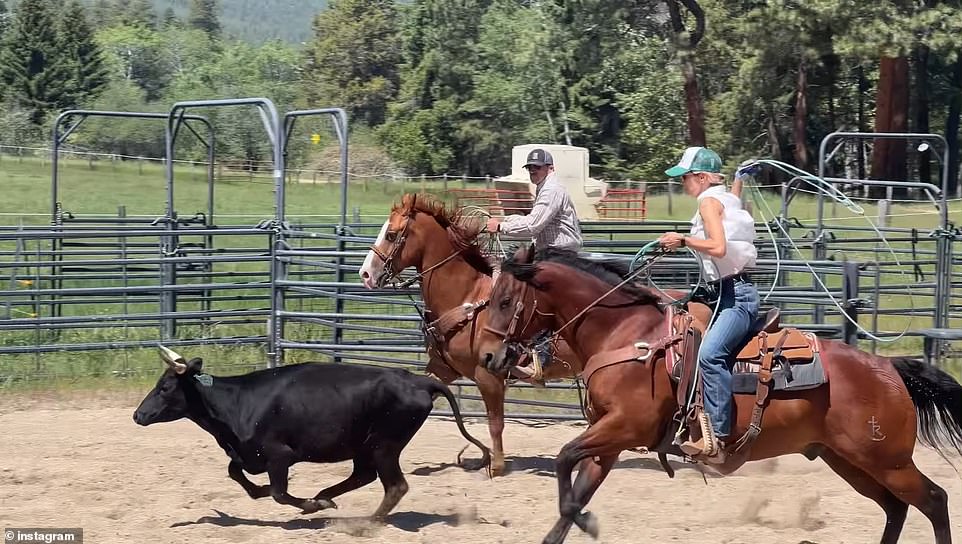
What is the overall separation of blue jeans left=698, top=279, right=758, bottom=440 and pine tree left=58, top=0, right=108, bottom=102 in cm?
5689

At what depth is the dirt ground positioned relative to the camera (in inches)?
245

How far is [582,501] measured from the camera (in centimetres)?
530

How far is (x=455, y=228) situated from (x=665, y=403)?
99.5 inches

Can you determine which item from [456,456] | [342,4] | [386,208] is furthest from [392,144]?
[456,456]

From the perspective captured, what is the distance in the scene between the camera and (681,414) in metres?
5.49

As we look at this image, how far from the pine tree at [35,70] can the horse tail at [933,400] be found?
5616cm

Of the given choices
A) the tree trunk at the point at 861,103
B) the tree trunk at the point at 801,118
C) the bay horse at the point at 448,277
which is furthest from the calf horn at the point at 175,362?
the tree trunk at the point at 861,103

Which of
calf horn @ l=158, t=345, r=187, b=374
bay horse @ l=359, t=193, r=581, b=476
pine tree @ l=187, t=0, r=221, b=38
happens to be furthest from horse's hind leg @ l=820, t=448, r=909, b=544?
pine tree @ l=187, t=0, r=221, b=38

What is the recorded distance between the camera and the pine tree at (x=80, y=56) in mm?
58344

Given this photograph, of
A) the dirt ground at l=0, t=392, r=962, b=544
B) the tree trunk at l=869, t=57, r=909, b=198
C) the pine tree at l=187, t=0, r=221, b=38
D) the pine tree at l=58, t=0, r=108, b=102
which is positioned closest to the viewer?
the dirt ground at l=0, t=392, r=962, b=544

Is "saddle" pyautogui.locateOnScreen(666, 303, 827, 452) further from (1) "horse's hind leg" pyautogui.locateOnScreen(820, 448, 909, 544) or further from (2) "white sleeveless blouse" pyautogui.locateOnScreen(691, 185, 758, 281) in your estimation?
(1) "horse's hind leg" pyautogui.locateOnScreen(820, 448, 909, 544)

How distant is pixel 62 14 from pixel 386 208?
3667 centimetres

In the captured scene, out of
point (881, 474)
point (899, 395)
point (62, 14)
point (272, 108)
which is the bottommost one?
point (881, 474)

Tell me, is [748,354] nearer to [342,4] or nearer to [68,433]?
[68,433]
